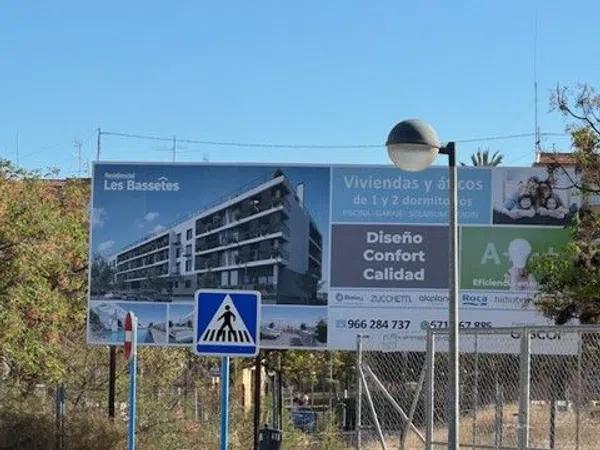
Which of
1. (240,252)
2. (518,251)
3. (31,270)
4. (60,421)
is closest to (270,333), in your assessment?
(240,252)

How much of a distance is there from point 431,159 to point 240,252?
10.3 m

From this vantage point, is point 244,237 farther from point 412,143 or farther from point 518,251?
point 412,143

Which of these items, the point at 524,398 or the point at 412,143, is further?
the point at 524,398

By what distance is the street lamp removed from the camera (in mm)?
9211

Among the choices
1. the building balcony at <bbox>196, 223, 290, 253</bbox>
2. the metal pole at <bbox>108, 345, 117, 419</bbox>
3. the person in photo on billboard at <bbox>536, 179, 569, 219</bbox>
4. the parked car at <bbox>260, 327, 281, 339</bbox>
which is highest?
the person in photo on billboard at <bbox>536, 179, 569, 219</bbox>

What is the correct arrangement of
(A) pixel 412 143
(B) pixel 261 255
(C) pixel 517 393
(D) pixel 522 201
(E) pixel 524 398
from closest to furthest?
(A) pixel 412 143
(E) pixel 524 398
(C) pixel 517 393
(D) pixel 522 201
(B) pixel 261 255

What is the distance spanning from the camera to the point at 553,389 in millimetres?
12805

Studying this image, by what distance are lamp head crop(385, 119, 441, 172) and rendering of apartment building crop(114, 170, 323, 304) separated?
Result: 969cm

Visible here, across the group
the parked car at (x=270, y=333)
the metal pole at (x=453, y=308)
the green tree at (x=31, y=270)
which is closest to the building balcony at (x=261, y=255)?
the parked car at (x=270, y=333)

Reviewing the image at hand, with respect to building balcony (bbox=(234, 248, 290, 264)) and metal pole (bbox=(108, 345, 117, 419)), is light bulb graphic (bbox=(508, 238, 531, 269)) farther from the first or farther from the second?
metal pole (bbox=(108, 345, 117, 419))

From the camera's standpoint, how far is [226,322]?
10.6 meters

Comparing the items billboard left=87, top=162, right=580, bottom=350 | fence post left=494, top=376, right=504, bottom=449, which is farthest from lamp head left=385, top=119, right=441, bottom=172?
billboard left=87, top=162, right=580, bottom=350

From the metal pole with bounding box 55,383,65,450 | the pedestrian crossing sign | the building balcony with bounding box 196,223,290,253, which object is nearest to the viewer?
the pedestrian crossing sign

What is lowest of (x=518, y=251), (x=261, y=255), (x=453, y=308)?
(x=453, y=308)
